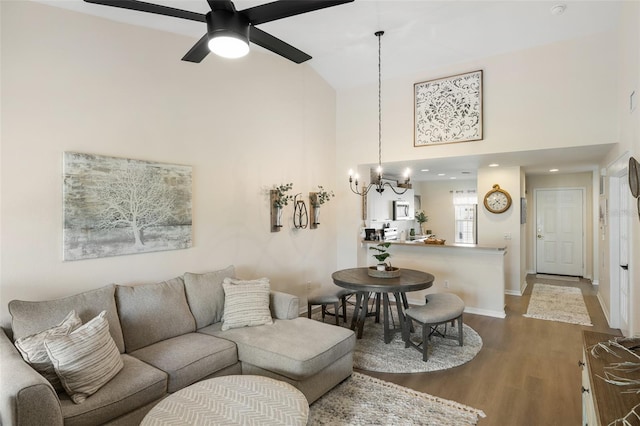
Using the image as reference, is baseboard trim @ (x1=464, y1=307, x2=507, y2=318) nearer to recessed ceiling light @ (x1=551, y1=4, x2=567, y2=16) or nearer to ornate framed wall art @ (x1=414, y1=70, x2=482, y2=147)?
ornate framed wall art @ (x1=414, y1=70, x2=482, y2=147)

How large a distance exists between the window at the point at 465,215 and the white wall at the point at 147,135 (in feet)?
18.9

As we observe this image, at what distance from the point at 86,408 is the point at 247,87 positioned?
3493 millimetres

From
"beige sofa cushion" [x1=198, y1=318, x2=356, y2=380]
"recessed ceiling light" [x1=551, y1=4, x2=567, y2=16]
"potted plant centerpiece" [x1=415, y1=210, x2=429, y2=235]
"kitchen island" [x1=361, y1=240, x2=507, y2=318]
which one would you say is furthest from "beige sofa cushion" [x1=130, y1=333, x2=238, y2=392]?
"potted plant centerpiece" [x1=415, y1=210, x2=429, y2=235]

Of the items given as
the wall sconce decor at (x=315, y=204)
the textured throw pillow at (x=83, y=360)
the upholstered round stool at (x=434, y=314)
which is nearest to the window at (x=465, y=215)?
the wall sconce decor at (x=315, y=204)

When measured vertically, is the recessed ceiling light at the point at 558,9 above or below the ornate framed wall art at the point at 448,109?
above

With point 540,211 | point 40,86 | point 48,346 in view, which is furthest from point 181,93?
point 540,211

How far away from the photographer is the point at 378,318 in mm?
4527

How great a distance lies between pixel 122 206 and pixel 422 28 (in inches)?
148

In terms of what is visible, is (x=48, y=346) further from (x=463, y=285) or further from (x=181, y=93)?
(x=463, y=285)

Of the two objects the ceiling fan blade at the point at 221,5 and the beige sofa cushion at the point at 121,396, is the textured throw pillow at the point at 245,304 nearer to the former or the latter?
the beige sofa cushion at the point at 121,396

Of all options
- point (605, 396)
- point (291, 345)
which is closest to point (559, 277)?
point (291, 345)

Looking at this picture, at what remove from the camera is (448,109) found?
4.71 meters

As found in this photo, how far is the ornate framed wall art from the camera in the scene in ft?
14.9

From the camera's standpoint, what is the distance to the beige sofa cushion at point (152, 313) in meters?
2.72
